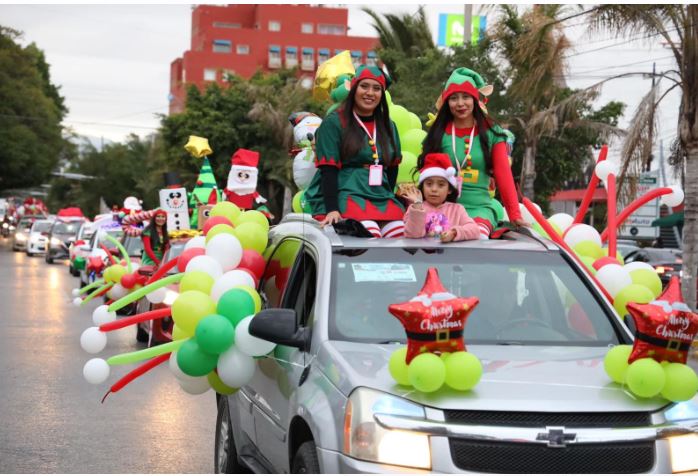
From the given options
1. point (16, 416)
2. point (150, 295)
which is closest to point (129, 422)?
point (16, 416)

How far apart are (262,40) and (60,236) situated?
55.3 m

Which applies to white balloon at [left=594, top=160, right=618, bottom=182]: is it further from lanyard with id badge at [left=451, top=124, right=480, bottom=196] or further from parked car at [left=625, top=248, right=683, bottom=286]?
parked car at [left=625, top=248, right=683, bottom=286]

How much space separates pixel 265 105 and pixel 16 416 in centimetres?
3832

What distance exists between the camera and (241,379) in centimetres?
635

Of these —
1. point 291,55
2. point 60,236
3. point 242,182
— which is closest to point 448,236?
point 242,182

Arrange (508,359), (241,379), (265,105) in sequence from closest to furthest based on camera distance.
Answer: (508,359), (241,379), (265,105)

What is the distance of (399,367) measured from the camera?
4801 mm

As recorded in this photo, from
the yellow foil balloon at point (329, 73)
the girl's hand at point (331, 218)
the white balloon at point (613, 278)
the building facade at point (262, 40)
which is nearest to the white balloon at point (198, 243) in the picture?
the girl's hand at point (331, 218)

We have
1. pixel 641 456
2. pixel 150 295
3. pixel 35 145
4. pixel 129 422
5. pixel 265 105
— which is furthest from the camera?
pixel 35 145

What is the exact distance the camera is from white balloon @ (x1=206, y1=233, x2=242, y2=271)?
23.6 feet

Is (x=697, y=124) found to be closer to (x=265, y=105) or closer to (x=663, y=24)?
(x=663, y=24)

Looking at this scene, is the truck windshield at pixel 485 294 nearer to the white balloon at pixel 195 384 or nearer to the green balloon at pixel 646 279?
the green balloon at pixel 646 279

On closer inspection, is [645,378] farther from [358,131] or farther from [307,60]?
[307,60]

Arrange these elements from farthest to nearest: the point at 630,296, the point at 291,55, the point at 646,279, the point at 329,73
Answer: the point at 291,55, the point at 329,73, the point at 646,279, the point at 630,296
